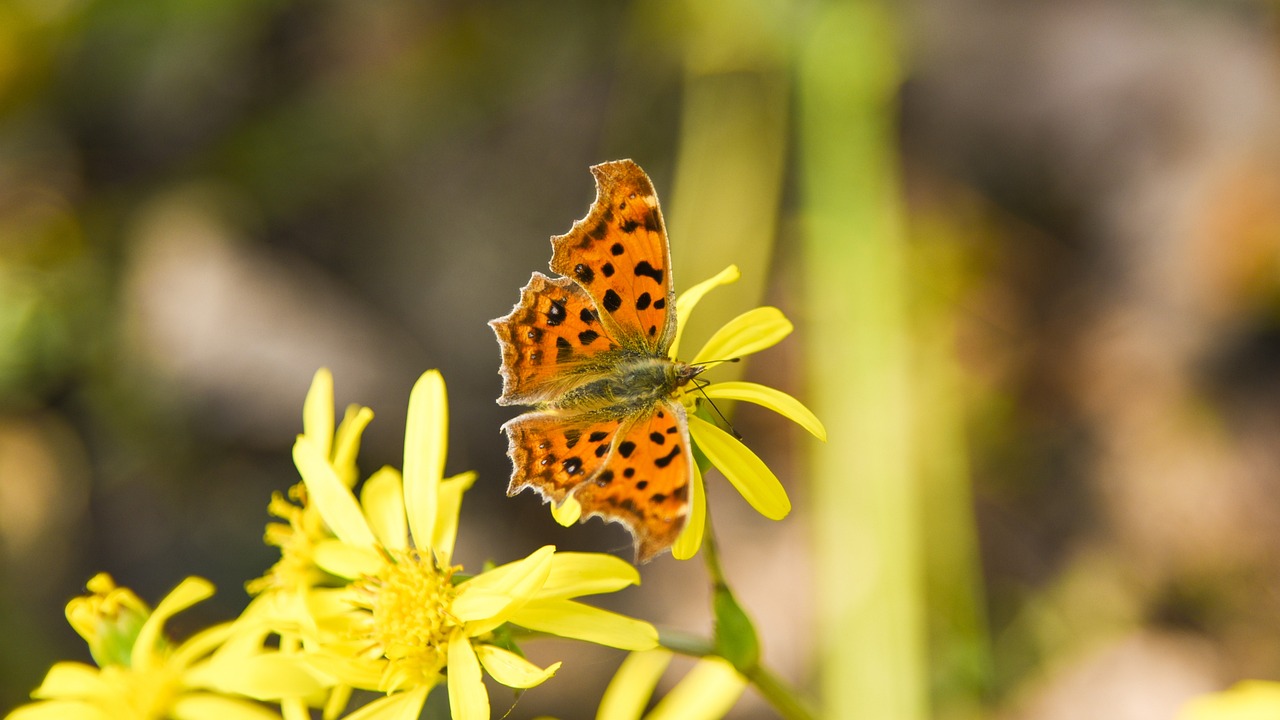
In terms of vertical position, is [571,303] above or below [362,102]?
below

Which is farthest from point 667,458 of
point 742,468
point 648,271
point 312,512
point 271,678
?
point 312,512

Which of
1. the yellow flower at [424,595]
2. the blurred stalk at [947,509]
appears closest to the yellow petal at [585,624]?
the yellow flower at [424,595]

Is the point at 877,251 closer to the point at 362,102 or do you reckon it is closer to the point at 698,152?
the point at 698,152

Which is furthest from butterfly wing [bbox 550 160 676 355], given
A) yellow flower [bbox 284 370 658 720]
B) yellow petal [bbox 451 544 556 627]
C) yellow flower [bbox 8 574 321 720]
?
yellow flower [bbox 8 574 321 720]

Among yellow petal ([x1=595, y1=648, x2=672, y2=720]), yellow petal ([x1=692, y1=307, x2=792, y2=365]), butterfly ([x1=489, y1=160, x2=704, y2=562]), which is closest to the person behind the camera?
butterfly ([x1=489, y1=160, x2=704, y2=562])

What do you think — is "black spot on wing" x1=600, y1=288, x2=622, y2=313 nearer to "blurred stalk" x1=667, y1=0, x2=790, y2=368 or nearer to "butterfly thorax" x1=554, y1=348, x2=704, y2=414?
"butterfly thorax" x1=554, y1=348, x2=704, y2=414

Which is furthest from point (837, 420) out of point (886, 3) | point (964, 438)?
point (886, 3)

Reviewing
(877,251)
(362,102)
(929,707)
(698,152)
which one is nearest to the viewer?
(929,707)
